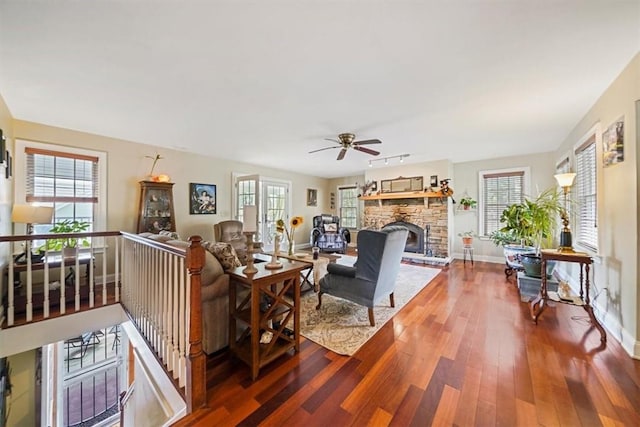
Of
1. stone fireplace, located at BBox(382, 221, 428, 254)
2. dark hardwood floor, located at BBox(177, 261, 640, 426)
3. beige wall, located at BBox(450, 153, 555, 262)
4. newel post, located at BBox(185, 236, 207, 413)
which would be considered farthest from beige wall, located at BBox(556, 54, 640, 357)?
newel post, located at BBox(185, 236, 207, 413)

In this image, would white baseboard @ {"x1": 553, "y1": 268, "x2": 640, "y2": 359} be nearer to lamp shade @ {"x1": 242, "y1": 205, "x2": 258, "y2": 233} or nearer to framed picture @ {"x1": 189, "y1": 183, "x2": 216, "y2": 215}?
lamp shade @ {"x1": 242, "y1": 205, "x2": 258, "y2": 233}

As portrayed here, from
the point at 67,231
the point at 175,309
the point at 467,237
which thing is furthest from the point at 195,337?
the point at 467,237

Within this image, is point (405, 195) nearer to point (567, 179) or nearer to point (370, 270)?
point (567, 179)

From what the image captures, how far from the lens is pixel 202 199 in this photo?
5.18 meters

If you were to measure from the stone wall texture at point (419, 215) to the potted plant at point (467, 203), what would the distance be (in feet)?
1.58

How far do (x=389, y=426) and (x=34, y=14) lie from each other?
335 centimetres

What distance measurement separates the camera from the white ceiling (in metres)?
1.51

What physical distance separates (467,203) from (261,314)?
5.62 meters

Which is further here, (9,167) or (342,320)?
(9,167)

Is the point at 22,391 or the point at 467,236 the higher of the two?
the point at 467,236

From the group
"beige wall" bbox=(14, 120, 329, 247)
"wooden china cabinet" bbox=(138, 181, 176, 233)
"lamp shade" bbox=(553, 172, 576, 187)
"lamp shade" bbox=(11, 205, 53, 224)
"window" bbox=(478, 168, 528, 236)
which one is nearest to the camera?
"lamp shade" bbox=(11, 205, 53, 224)

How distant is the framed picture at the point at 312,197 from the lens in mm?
7949

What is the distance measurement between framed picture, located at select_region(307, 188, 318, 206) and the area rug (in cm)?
469

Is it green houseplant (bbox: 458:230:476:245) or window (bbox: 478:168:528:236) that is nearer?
window (bbox: 478:168:528:236)
